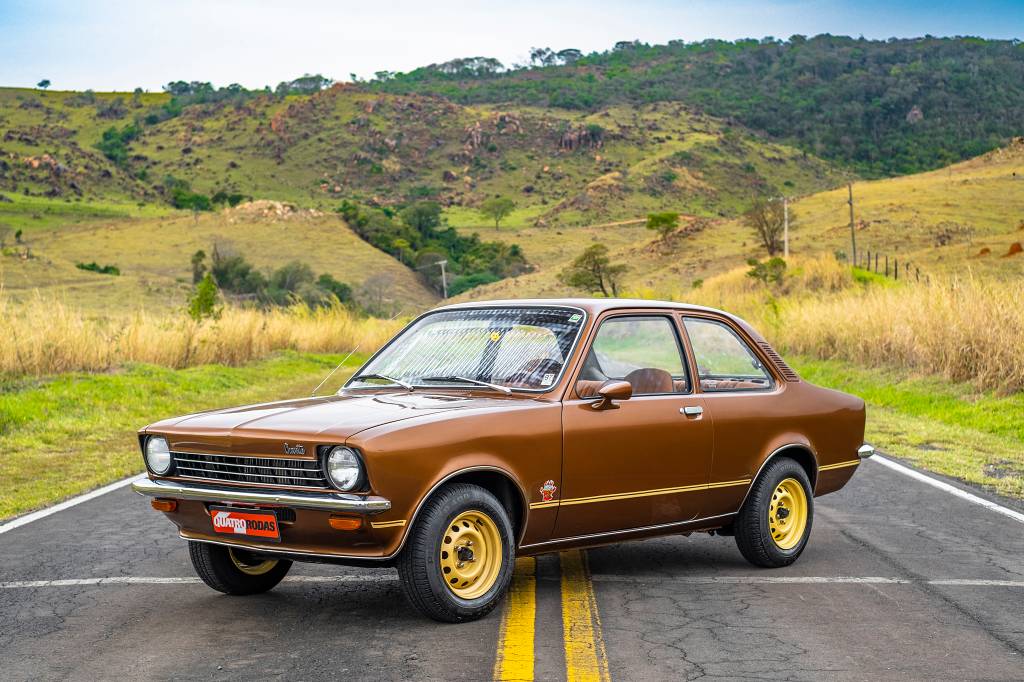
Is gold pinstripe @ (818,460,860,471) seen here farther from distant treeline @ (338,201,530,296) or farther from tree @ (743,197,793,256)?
distant treeline @ (338,201,530,296)

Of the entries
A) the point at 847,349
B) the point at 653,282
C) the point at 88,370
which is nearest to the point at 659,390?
the point at 88,370

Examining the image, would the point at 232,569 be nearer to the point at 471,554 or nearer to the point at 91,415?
the point at 471,554

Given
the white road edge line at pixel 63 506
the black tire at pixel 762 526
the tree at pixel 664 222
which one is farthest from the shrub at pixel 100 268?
the black tire at pixel 762 526

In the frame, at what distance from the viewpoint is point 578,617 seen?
609 cm

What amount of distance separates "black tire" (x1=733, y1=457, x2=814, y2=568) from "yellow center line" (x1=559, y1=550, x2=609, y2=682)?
0.98 m

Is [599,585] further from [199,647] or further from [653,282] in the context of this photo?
[653,282]

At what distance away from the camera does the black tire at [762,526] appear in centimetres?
738

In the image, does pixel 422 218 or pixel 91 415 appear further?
pixel 422 218

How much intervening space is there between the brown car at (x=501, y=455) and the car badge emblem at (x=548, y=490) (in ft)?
0.03

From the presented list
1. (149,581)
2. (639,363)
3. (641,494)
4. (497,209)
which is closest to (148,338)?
(149,581)

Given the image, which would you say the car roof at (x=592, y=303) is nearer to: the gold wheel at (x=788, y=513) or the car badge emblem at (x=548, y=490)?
the car badge emblem at (x=548, y=490)

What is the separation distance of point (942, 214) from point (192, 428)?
80.5m

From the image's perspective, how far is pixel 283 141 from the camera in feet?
521

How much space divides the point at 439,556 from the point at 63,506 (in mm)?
5590
